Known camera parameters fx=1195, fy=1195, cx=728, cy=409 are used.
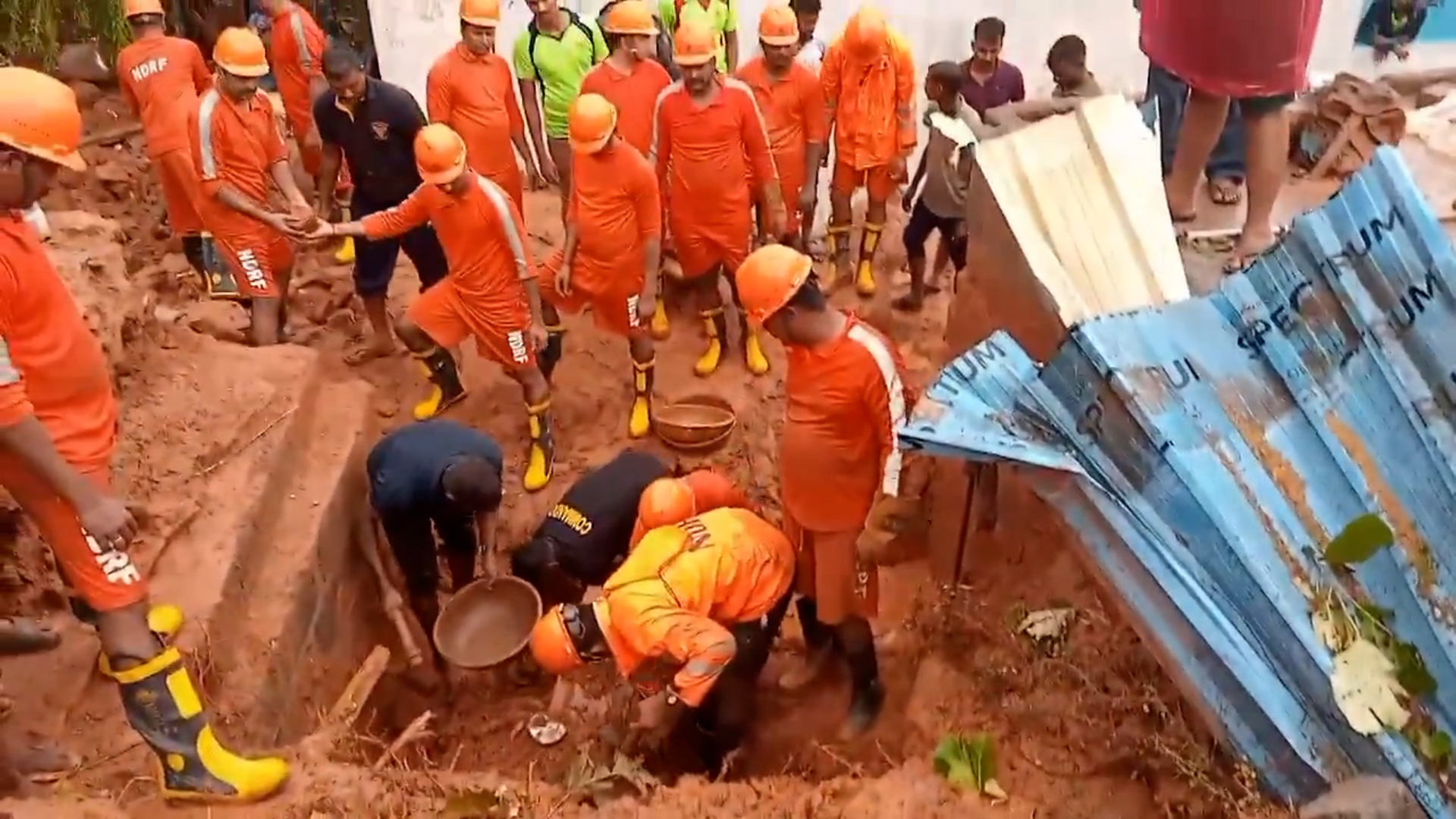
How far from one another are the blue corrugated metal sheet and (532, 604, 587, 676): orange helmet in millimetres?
1429

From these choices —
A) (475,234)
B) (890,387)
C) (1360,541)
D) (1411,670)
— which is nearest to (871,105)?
(475,234)

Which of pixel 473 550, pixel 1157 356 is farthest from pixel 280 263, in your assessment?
pixel 1157 356

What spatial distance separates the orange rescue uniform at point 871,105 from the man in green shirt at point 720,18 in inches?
31.5

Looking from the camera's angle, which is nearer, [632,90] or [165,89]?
[165,89]

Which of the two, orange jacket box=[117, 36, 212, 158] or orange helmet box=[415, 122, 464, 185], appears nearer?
orange helmet box=[415, 122, 464, 185]

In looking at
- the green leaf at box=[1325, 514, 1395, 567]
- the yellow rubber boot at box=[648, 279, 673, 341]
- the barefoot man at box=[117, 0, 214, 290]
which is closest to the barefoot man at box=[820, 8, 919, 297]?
the yellow rubber boot at box=[648, 279, 673, 341]

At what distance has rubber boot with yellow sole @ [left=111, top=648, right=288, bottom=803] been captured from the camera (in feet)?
10.2

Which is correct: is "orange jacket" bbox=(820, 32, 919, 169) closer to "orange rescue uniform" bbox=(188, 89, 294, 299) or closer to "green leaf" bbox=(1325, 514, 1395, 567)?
"orange rescue uniform" bbox=(188, 89, 294, 299)

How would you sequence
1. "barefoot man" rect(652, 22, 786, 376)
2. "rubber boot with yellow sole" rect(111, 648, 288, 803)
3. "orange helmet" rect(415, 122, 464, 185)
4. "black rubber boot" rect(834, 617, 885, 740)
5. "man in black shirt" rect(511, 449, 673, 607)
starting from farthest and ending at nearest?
"barefoot man" rect(652, 22, 786, 376), "orange helmet" rect(415, 122, 464, 185), "man in black shirt" rect(511, 449, 673, 607), "black rubber boot" rect(834, 617, 885, 740), "rubber boot with yellow sole" rect(111, 648, 288, 803)

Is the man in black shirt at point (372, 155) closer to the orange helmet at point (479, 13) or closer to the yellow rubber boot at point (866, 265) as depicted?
the orange helmet at point (479, 13)

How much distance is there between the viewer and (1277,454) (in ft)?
9.26

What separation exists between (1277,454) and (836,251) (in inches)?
168

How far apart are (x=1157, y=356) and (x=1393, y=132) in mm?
4775

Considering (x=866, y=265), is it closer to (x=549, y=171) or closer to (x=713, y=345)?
(x=713, y=345)
